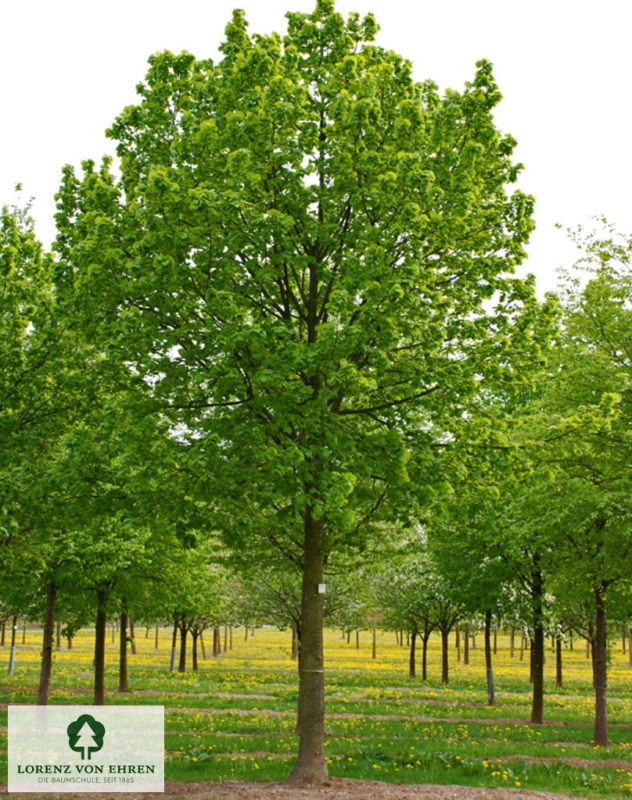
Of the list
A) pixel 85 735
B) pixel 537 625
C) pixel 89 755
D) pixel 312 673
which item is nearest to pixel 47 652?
pixel 85 735

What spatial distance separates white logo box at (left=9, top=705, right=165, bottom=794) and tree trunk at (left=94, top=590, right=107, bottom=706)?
3223 millimetres

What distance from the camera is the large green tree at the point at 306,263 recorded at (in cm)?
919

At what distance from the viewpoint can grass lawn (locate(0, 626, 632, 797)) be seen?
37.6 feet

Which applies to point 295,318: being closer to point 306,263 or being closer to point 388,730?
point 306,263

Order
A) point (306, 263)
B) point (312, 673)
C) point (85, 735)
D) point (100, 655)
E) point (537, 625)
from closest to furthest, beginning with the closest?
point (306, 263)
point (312, 673)
point (85, 735)
point (537, 625)
point (100, 655)

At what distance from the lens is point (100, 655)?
21453mm

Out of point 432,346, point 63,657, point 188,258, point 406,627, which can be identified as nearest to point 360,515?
point 432,346

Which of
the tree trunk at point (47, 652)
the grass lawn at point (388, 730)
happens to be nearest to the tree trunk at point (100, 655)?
the tree trunk at point (47, 652)

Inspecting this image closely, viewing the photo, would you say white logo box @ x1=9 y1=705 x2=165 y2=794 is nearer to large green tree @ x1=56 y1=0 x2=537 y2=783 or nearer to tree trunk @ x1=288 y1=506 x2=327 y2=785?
tree trunk @ x1=288 y1=506 x2=327 y2=785

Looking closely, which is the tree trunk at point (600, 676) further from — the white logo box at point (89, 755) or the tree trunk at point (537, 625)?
the white logo box at point (89, 755)

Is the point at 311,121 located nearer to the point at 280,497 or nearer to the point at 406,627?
the point at 280,497

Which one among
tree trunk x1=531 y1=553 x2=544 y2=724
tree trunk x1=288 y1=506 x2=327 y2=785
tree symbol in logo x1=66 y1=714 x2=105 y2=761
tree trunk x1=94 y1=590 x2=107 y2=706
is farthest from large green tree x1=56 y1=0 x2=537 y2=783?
tree trunk x1=94 y1=590 x2=107 y2=706

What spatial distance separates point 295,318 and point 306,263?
211 centimetres

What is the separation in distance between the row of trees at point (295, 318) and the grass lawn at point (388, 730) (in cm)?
255
